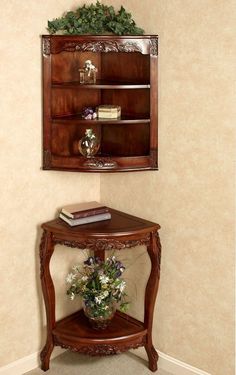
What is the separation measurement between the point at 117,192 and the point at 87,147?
0.40 m

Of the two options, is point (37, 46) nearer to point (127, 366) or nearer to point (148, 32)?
point (148, 32)

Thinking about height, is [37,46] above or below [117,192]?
above

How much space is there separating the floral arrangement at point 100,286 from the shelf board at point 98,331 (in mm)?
104

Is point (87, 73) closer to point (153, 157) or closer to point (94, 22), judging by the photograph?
point (94, 22)

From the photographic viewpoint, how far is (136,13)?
322 centimetres

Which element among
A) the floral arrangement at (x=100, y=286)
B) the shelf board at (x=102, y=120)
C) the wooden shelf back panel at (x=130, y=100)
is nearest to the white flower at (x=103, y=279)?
the floral arrangement at (x=100, y=286)

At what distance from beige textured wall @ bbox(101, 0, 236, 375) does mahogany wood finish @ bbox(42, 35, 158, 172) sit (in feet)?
0.35

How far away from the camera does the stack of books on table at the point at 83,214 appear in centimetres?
317

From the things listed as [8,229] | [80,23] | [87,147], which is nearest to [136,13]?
[80,23]

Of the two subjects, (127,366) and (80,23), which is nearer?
(80,23)

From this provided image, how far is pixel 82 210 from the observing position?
3.22 metres

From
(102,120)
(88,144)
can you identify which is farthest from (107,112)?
(88,144)

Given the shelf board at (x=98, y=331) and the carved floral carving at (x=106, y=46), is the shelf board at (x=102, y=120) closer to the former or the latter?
the carved floral carving at (x=106, y=46)

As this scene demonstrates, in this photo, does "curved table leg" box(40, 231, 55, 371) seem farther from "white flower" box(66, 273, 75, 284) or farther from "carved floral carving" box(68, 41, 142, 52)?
"carved floral carving" box(68, 41, 142, 52)
